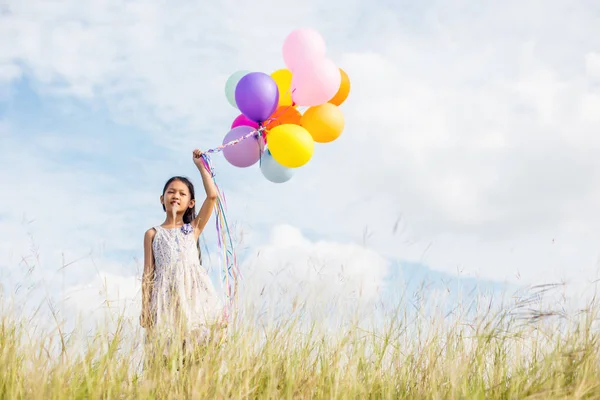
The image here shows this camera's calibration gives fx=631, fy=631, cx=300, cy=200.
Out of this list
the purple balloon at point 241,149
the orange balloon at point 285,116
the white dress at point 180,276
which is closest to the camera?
the white dress at point 180,276

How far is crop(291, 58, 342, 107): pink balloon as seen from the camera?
15.4ft

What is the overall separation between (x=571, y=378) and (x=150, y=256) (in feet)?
9.34

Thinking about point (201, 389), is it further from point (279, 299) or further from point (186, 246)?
point (186, 246)

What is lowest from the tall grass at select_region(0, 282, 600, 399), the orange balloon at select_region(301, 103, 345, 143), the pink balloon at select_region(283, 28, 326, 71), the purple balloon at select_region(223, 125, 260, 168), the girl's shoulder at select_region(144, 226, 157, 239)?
the tall grass at select_region(0, 282, 600, 399)

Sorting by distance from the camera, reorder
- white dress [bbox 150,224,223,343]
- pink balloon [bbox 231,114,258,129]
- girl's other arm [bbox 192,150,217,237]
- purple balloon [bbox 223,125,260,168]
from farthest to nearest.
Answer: pink balloon [bbox 231,114,258,129] < purple balloon [bbox 223,125,260,168] < girl's other arm [bbox 192,150,217,237] < white dress [bbox 150,224,223,343]

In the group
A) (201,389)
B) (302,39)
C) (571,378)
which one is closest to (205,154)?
(302,39)

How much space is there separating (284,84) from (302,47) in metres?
0.33

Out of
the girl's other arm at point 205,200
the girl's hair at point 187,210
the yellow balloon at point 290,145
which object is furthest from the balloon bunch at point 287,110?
the girl's hair at point 187,210

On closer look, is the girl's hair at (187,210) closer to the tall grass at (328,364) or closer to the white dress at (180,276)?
the white dress at (180,276)

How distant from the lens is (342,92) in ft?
17.0

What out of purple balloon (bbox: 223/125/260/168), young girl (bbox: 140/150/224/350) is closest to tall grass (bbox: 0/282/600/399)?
young girl (bbox: 140/150/224/350)

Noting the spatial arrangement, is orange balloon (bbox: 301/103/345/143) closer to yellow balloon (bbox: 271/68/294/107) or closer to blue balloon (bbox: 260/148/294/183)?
yellow balloon (bbox: 271/68/294/107)

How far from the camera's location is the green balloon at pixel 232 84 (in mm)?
5024

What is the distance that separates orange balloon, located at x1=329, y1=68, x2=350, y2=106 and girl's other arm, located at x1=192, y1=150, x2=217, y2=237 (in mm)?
1249
